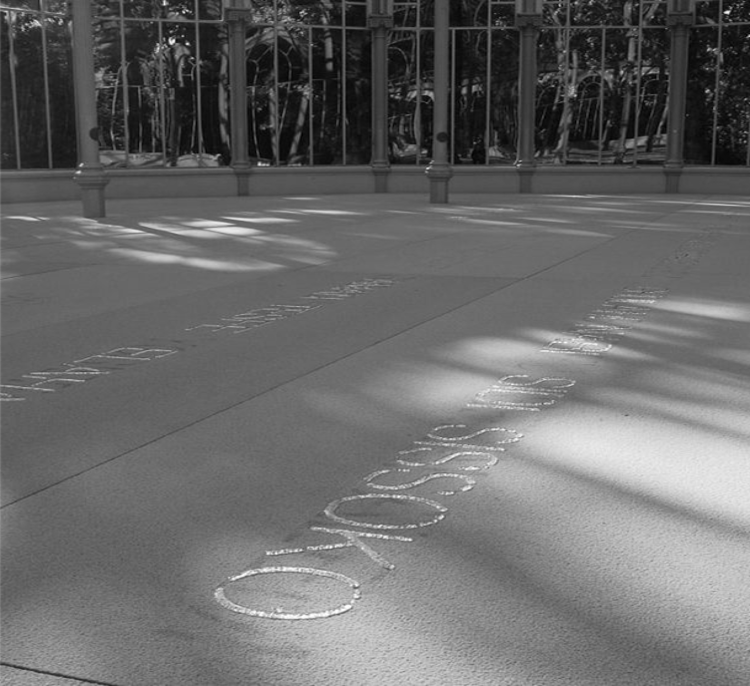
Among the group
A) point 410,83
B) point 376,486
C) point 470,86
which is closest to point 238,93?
point 410,83

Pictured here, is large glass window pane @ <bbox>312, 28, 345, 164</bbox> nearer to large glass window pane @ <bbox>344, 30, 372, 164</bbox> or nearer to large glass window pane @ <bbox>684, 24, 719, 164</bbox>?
large glass window pane @ <bbox>344, 30, 372, 164</bbox>

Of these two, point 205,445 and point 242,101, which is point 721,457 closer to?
point 205,445

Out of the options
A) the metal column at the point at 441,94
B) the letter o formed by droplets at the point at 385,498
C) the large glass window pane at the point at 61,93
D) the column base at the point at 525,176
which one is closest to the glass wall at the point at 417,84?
the column base at the point at 525,176

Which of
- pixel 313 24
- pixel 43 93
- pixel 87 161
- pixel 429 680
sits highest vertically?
pixel 313 24

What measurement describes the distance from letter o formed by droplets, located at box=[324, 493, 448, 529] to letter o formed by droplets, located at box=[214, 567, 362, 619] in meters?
0.47

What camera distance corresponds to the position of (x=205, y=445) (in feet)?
16.6

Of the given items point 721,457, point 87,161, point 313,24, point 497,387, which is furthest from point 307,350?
point 313,24

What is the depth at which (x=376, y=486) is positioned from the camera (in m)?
4.44

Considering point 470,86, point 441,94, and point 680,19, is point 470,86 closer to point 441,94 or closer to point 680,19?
point 680,19

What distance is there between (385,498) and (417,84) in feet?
84.1

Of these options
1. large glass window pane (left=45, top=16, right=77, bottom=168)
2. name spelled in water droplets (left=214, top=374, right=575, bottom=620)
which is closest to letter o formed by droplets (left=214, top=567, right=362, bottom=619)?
name spelled in water droplets (left=214, top=374, right=575, bottom=620)

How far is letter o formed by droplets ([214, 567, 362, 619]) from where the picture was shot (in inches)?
127

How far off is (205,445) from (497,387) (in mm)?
1913

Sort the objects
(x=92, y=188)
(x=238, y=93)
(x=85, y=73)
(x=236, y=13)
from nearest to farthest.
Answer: (x=85, y=73)
(x=92, y=188)
(x=236, y=13)
(x=238, y=93)
